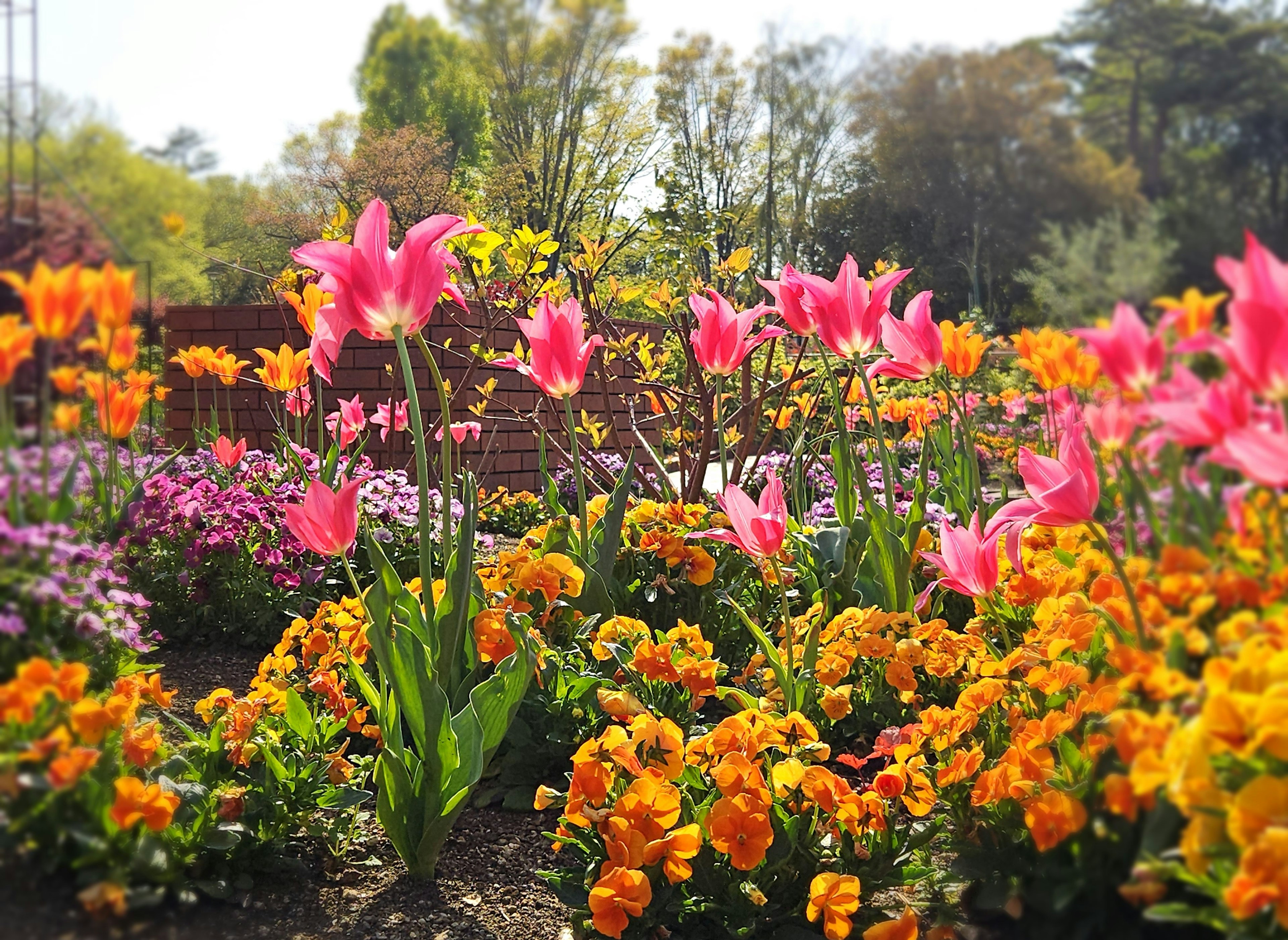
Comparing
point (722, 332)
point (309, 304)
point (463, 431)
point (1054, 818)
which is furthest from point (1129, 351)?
point (463, 431)

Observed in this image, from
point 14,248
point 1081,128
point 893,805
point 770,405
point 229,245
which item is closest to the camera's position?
point 14,248

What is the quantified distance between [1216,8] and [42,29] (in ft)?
4.06

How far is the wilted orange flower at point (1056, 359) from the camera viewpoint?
0.99 m

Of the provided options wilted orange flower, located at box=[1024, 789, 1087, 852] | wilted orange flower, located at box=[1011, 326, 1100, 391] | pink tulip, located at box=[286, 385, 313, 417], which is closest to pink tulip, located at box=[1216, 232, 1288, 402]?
wilted orange flower, located at box=[1011, 326, 1100, 391]

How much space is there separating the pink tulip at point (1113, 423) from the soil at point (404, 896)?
1.03 meters

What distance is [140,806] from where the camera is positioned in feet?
3.59

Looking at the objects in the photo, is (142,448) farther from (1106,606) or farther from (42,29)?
(1106,606)

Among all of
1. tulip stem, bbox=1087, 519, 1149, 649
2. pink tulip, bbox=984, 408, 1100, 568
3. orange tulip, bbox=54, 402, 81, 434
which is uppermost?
orange tulip, bbox=54, 402, 81, 434

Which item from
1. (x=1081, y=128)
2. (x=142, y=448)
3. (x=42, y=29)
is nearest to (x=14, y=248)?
(x=42, y=29)

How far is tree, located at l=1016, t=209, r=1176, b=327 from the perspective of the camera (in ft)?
3.04

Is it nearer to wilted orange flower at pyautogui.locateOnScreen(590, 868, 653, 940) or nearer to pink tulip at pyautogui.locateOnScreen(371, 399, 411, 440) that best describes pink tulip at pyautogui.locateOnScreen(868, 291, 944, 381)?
wilted orange flower at pyautogui.locateOnScreen(590, 868, 653, 940)

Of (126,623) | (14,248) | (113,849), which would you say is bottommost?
(113,849)

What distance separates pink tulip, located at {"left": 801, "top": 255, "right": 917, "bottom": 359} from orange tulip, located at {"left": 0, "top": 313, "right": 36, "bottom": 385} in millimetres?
1445

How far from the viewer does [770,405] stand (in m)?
5.13
